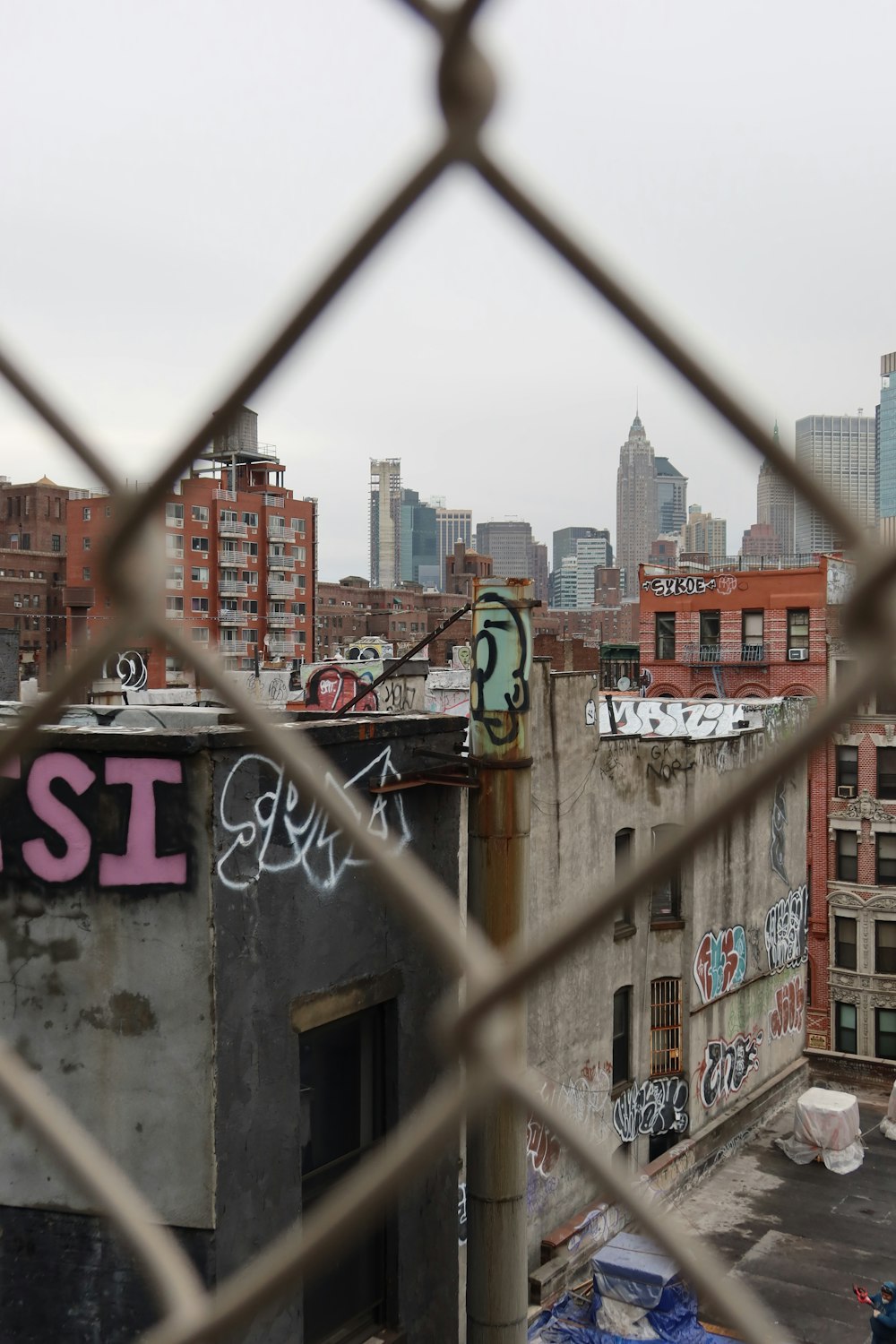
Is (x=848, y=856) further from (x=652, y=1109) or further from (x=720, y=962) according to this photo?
(x=652, y=1109)

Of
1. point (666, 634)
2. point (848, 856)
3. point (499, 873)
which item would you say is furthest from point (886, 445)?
point (666, 634)

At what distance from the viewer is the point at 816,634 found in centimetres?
4469

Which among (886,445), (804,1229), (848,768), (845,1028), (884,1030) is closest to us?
(886,445)

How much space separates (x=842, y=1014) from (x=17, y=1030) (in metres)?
36.5

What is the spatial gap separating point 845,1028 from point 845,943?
9.67 feet

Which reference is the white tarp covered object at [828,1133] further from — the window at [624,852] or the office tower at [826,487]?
the office tower at [826,487]

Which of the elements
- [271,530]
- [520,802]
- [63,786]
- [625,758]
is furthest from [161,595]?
[271,530]

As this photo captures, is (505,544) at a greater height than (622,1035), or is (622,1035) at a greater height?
(505,544)

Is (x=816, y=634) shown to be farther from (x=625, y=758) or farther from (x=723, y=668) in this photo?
(x=625, y=758)

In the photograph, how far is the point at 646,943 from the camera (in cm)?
1789

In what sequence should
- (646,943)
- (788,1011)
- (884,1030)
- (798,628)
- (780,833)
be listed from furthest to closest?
1. (798,628)
2. (884,1030)
3. (788,1011)
4. (780,833)
5. (646,943)

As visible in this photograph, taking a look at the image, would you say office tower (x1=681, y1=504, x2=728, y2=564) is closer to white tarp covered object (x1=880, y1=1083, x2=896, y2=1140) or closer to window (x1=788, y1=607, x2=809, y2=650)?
window (x1=788, y1=607, x2=809, y2=650)

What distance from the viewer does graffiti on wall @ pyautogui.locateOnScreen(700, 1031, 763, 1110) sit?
19953mm

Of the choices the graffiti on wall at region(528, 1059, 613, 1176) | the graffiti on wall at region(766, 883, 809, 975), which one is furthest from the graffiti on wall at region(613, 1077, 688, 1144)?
the graffiti on wall at region(766, 883, 809, 975)
